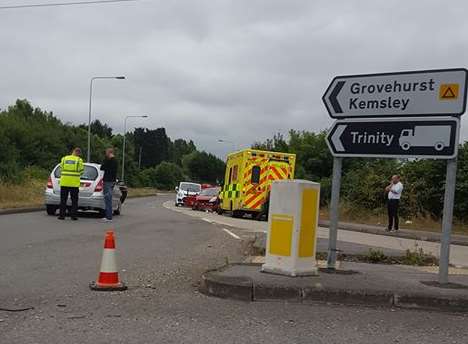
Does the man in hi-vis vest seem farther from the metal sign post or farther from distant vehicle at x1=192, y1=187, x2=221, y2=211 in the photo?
distant vehicle at x1=192, y1=187, x2=221, y2=211

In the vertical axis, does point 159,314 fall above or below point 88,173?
below

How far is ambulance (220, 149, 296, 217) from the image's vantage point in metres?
22.3

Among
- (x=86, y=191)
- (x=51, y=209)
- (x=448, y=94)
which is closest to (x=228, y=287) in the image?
(x=448, y=94)

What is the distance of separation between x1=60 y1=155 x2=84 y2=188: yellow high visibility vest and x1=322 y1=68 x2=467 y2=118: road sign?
27.7 ft

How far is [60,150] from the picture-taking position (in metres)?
68.9

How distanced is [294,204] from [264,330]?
239 cm

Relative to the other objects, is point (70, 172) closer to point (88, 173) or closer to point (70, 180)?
point (70, 180)

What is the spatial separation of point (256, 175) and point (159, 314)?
16368 millimetres

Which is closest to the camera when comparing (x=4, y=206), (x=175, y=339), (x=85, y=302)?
(x=175, y=339)

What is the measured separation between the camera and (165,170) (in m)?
115

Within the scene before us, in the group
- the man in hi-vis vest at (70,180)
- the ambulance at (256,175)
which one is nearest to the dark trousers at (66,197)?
the man in hi-vis vest at (70,180)

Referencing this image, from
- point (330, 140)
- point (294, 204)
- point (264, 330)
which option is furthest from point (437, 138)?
point (264, 330)

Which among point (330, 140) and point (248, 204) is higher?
point (330, 140)

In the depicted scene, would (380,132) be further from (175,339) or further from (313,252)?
(175,339)
